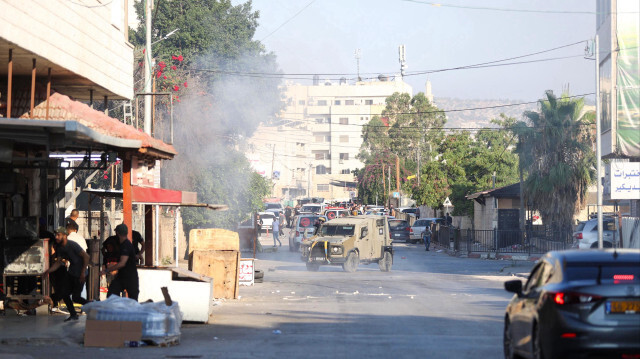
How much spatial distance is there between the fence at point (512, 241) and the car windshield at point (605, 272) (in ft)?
99.7

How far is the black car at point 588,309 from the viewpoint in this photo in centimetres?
795

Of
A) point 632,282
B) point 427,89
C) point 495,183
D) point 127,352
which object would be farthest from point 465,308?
point 427,89

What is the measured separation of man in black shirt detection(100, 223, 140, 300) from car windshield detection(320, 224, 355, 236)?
17.6 m

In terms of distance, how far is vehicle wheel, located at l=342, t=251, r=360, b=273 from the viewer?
30622mm

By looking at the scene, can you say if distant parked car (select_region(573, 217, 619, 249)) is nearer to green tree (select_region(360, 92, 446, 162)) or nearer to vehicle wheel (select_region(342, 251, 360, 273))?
vehicle wheel (select_region(342, 251, 360, 273))

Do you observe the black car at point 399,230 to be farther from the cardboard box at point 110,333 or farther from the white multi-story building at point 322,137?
the white multi-story building at point 322,137

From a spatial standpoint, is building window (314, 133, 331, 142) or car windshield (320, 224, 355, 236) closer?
car windshield (320, 224, 355, 236)

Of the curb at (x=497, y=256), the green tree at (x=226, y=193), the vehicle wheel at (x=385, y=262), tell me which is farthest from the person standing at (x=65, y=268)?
the curb at (x=497, y=256)

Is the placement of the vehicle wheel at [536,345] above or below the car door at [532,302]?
below

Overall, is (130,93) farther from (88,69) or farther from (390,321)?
(390,321)

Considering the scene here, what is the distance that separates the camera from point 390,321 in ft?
51.3

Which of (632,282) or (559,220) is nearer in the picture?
(632,282)

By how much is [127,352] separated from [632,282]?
6.75 metres

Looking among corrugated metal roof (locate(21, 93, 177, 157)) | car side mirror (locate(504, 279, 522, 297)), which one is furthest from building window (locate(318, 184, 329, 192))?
car side mirror (locate(504, 279, 522, 297))
